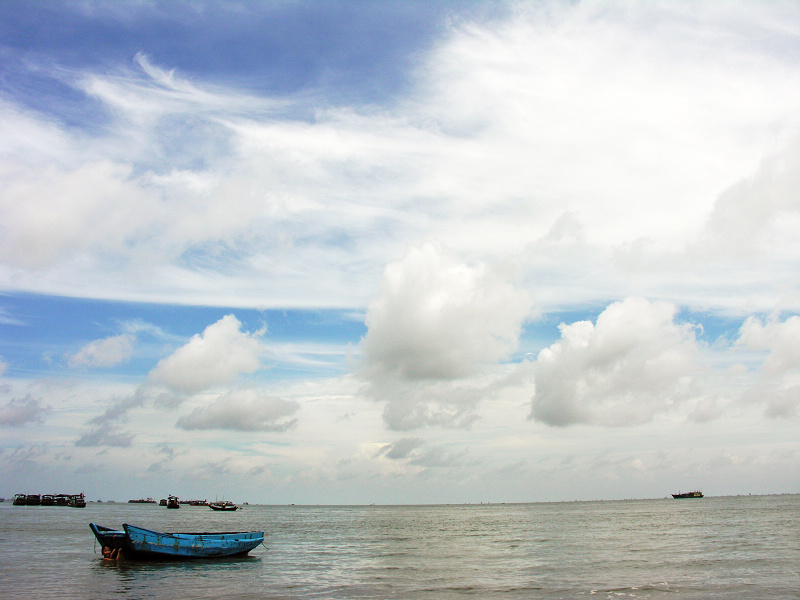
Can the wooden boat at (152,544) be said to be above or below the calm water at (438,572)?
above

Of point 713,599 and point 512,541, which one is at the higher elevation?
point 713,599

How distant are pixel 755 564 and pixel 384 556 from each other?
38.6 m

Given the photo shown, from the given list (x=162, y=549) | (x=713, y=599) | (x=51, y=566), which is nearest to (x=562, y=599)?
(x=713, y=599)

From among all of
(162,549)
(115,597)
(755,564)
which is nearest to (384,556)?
(162,549)

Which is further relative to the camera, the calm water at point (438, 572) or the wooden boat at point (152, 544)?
the wooden boat at point (152, 544)

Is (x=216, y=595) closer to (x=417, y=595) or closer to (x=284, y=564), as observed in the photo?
(x=417, y=595)

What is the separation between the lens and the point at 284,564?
58219 mm

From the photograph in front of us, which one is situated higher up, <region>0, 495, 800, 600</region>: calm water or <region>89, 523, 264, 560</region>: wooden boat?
<region>89, 523, 264, 560</region>: wooden boat

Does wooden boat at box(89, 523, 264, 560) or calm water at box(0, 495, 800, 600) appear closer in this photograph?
calm water at box(0, 495, 800, 600)

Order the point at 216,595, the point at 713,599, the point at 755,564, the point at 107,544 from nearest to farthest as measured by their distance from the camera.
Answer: the point at 713,599 → the point at 216,595 → the point at 755,564 → the point at 107,544

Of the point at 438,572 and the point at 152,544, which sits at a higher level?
the point at 152,544

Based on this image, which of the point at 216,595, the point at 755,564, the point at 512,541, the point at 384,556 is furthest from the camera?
the point at 512,541

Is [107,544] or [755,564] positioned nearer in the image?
[755,564]

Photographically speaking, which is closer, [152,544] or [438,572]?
[438,572]
